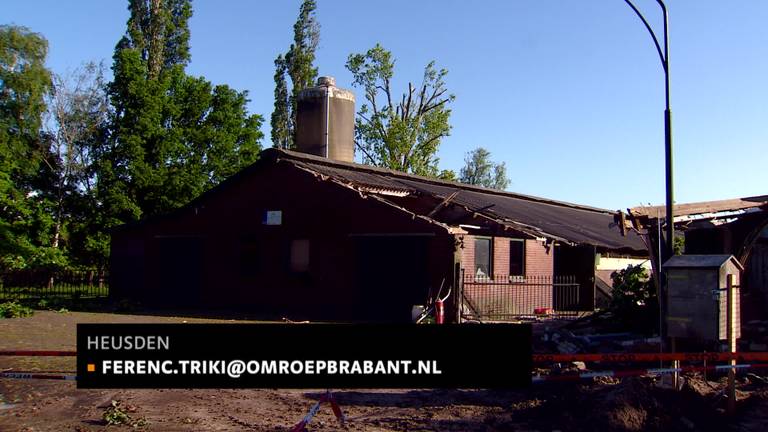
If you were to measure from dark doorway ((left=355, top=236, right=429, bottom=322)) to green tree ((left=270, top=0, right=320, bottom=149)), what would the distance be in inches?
1405

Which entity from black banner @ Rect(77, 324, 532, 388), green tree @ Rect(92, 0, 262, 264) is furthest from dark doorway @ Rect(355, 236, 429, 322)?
green tree @ Rect(92, 0, 262, 264)

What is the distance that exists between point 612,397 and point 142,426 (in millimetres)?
5593

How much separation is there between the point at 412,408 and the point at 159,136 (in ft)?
116

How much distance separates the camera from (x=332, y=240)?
23672 mm

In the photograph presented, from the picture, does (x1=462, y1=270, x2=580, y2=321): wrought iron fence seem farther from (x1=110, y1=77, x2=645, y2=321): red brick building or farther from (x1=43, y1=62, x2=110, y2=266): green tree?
(x1=43, y1=62, x2=110, y2=266): green tree

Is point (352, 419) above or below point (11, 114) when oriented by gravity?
below

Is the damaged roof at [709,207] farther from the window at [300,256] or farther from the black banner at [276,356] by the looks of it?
the window at [300,256]

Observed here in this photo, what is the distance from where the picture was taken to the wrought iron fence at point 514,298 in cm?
2128

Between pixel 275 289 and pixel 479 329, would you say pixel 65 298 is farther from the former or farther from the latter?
pixel 479 329

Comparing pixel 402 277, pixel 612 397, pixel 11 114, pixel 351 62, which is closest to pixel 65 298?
pixel 402 277

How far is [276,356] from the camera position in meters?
6.88

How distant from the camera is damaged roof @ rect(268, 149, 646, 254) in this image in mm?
23484

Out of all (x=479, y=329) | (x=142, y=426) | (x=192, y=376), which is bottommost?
(x=142, y=426)

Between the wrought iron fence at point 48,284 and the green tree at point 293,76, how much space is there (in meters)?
22.4
